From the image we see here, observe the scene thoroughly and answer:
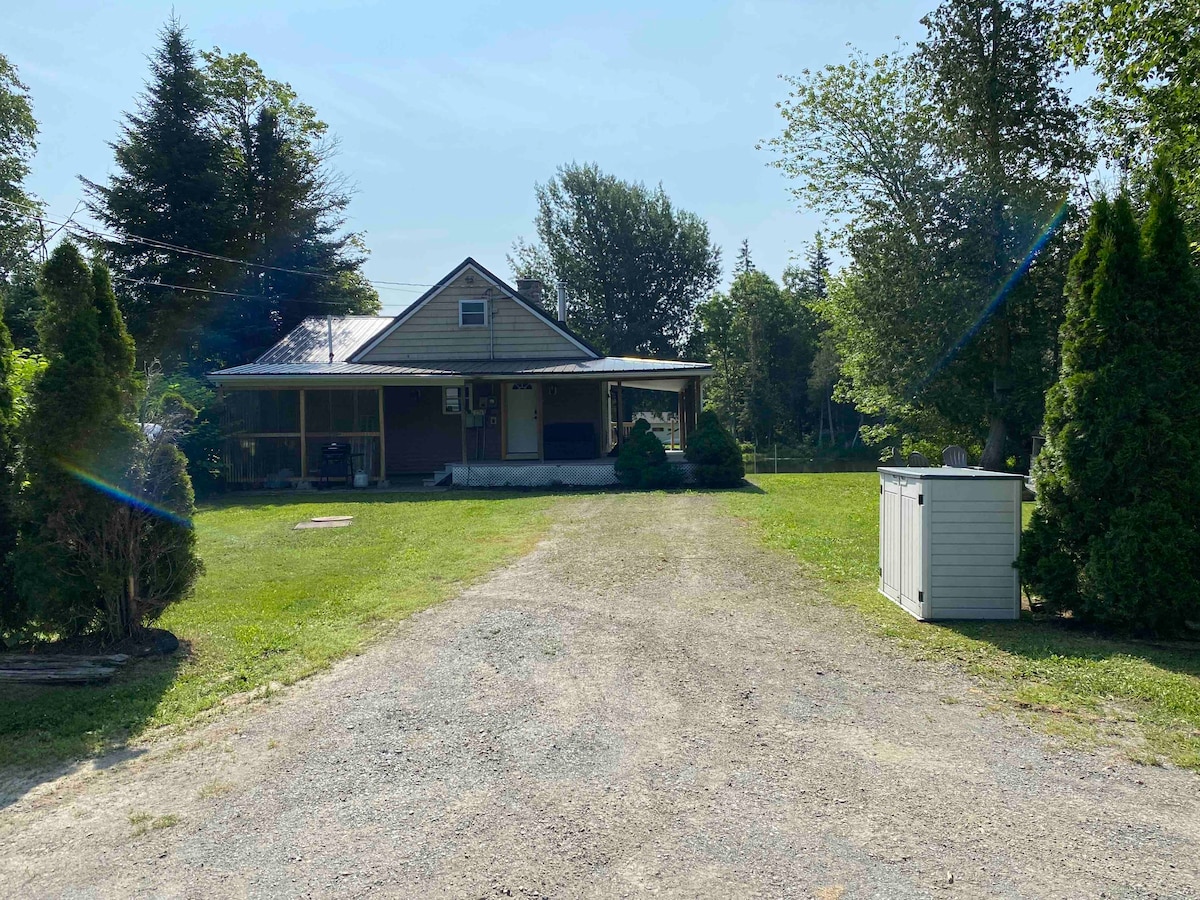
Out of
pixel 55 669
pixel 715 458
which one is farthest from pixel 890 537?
pixel 715 458

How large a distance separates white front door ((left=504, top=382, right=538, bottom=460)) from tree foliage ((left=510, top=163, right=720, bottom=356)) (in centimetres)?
2686

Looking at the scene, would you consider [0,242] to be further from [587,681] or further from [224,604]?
[587,681]

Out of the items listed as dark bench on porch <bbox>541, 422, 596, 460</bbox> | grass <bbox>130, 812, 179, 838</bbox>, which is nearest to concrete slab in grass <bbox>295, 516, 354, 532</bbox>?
dark bench on porch <bbox>541, 422, 596, 460</bbox>

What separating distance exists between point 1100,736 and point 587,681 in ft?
9.51

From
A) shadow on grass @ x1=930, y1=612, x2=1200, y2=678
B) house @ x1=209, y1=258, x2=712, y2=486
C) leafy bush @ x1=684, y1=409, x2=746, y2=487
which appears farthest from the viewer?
house @ x1=209, y1=258, x2=712, y2=486

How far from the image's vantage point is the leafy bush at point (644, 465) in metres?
18.4

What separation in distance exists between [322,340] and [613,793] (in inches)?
877

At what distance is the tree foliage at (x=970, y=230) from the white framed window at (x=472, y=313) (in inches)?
382

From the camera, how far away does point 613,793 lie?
387 cm

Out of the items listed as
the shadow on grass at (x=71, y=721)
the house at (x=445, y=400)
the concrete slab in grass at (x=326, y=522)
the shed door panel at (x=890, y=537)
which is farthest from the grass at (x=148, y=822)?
the house at (x=445, y=400)

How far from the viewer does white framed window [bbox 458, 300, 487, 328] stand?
22.1 metres

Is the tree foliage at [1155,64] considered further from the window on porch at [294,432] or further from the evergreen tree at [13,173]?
the evergreen tree at [13,173]

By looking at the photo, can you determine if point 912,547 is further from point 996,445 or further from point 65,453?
point 996,445

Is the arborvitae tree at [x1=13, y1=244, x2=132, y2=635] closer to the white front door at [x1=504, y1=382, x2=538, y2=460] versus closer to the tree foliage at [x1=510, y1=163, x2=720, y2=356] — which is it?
the white front door at [x1=504, y1=382, x2=538, y2=460]
